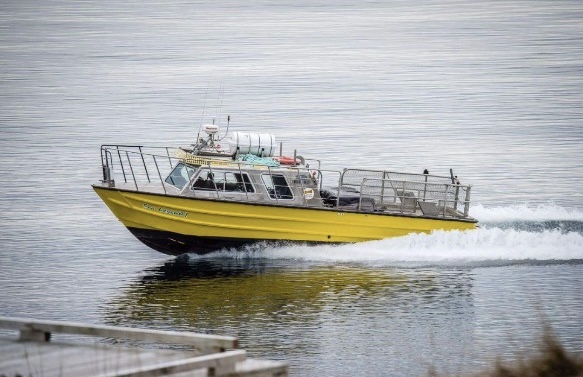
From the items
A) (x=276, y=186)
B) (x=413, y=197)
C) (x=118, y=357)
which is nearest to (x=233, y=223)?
(x=276, y=186)

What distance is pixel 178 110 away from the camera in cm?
7081

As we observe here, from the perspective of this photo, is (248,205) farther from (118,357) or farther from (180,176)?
(118,357)

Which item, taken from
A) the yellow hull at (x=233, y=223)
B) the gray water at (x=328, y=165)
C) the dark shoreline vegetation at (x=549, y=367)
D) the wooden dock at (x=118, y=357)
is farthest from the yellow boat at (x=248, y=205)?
the dark shoreline vegetation at (x=549, y=367)

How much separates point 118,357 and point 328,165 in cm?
3688

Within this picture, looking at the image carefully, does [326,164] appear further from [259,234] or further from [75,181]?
Result: [259,234]

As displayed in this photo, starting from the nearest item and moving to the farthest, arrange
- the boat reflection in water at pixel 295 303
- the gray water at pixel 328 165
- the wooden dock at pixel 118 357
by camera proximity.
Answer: the wooden dock at pixel 118 357, the boat reflection in water at pixel 295 303, the gray water at pixel 328 165

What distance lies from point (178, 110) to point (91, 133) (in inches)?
359

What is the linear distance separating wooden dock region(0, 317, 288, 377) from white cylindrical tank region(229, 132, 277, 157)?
1838 cm

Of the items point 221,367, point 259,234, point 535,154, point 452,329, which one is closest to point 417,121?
point 535,154

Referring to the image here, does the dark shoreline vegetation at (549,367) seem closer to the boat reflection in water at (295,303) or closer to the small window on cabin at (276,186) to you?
the boat reflection in water at (295,303)

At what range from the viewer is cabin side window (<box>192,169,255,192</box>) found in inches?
1299

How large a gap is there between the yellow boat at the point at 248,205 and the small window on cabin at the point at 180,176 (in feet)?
0.09

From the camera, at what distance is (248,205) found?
108ft

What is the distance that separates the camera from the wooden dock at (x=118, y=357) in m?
13.7
